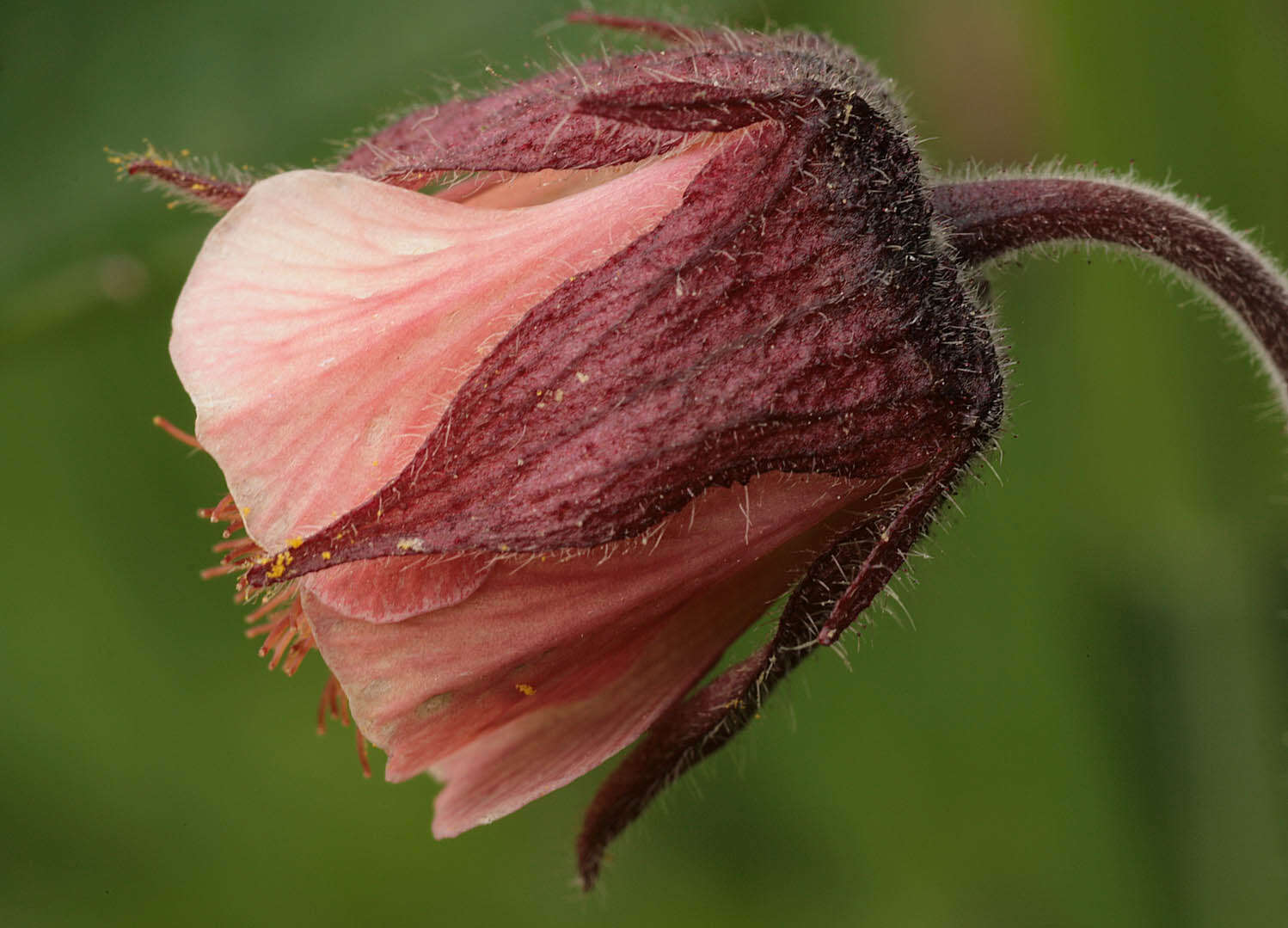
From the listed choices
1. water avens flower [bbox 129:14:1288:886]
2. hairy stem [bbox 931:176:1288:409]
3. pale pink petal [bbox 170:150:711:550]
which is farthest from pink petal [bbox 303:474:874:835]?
hairy stem [bbox 931:176:1288:409]

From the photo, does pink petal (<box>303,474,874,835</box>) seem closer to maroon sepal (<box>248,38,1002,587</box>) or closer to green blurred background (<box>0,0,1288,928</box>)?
maroon sepal (<box>248,38,1002,587</box>)

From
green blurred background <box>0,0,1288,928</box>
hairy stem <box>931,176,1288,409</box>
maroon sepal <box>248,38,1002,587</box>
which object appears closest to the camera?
maroon sepal <box>248,38,1002,587</box>

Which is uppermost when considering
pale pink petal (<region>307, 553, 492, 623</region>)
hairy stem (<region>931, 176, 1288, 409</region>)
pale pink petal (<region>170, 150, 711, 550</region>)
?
hairy stem (<region>931, 176, 1288, 409</region>)

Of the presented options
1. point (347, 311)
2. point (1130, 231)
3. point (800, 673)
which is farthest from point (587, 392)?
point (800, 673)

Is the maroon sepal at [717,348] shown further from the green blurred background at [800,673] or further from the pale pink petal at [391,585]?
the green blurred background at [800,673]

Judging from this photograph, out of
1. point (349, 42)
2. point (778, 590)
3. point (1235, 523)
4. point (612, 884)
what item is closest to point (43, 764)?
point (612, 884)
